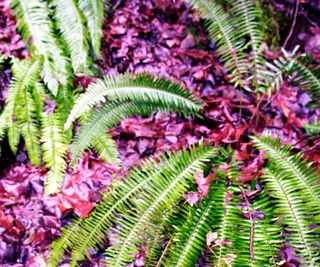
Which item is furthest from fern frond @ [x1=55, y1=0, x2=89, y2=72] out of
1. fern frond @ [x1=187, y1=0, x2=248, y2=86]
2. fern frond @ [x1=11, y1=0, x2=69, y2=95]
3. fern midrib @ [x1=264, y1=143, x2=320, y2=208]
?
fern midrib @ [x1=264, y1=143, x2=320, y2=208]

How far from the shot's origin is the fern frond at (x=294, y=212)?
202cm

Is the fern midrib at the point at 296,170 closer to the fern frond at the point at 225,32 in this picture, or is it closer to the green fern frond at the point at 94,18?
the fern frond at the point at 225,32

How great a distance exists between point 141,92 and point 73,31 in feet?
3.46

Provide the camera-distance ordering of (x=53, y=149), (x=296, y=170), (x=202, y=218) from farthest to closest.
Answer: (x=53, y=149), (x=296, y=170), (x=202, y=218)

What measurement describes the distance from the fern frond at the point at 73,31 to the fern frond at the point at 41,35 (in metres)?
0.11

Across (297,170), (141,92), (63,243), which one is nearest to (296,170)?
(297,170)

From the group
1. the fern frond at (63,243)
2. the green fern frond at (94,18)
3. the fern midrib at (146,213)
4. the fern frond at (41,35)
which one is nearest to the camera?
the fern midrib at (146,213)

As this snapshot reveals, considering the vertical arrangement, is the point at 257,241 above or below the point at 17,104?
below

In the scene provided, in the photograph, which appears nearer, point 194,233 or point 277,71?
point 194,233

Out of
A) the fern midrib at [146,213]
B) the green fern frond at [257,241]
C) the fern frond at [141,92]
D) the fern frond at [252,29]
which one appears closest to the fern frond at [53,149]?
the fern frond at [141,92]

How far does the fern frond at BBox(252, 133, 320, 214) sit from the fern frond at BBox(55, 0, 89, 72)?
173 cm

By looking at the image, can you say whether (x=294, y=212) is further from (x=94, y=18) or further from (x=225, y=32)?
(x=94, y=18)

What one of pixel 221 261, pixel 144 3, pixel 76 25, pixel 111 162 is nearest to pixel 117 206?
pixel 111 162

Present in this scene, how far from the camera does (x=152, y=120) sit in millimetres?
3152
